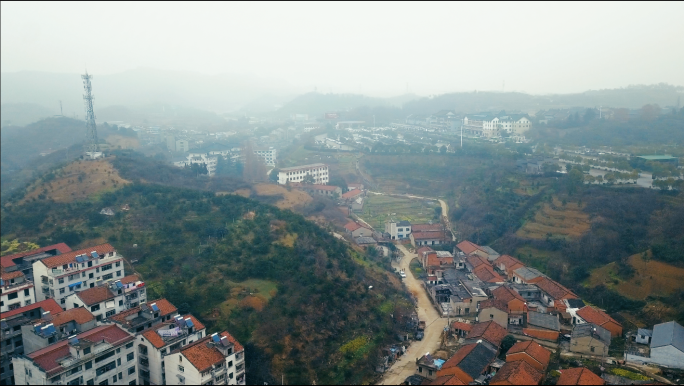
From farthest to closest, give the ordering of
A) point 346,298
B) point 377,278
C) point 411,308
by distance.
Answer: point 377,278
point 411,308
point 346,298

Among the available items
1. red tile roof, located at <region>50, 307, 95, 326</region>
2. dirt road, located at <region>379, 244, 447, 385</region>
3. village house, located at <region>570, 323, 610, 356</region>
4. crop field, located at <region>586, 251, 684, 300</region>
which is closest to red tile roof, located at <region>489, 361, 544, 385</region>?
dirt road, located at <region>379, 244, 447, 385</region>

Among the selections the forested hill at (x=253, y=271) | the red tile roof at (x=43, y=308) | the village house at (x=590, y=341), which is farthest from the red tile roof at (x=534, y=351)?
the red tile roof at (x=43, y=308)

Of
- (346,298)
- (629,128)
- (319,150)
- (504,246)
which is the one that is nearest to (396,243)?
(504,246)

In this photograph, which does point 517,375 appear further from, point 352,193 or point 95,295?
point 352,193

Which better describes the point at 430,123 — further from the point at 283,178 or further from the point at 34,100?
the point at 34,100

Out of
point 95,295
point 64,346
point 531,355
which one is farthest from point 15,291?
point 531,355

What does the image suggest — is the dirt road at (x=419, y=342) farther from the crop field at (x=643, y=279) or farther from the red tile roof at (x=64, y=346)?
the red tile roof at (x=64, y=346)
